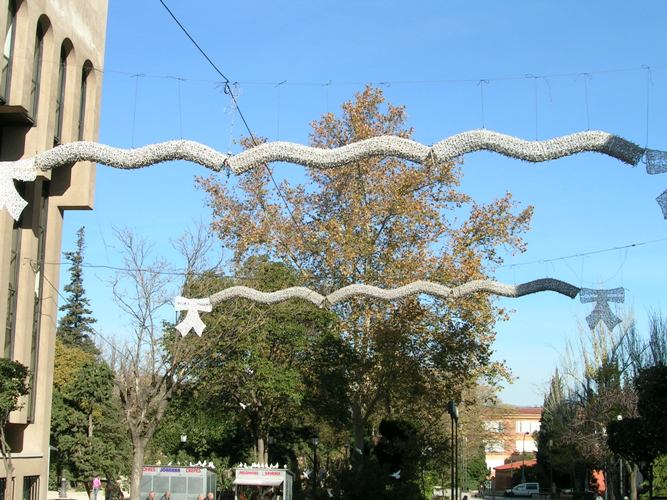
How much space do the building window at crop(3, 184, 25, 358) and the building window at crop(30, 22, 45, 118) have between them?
252cm

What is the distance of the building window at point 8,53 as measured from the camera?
24844 mm

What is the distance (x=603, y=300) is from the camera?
61.1ft

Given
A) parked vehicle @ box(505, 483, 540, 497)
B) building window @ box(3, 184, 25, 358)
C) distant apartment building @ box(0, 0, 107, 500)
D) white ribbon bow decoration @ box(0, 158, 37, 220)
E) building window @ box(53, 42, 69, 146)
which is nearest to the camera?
white ribbon bow decoration @ box(0, 158, 37, 220)

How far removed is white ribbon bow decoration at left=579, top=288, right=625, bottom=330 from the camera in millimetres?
18484

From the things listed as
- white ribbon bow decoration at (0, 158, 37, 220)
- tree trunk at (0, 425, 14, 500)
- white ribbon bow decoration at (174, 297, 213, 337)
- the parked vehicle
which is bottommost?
the parked vehicle

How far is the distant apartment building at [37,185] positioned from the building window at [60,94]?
0.11ft

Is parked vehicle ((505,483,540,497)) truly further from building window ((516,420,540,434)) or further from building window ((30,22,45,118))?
building window ((30,22,45,118))

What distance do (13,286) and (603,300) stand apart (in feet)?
57.5

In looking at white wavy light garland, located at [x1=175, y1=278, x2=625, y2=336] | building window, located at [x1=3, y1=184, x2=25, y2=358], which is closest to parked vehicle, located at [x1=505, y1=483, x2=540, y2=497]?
building window, located at [x1=3, y1=184, x2=25, y2=358]

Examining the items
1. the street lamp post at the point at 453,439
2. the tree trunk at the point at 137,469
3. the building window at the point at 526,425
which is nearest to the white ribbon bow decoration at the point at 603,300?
the street lamp post at the point at 453,439

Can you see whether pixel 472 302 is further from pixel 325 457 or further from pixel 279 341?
pixel 325 457

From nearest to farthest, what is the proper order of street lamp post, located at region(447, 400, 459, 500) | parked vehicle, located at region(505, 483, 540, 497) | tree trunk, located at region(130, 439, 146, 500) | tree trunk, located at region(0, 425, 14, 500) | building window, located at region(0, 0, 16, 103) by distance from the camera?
tree trunk, located at region(0, 425, 14, 500) < building window, located at region(0, 0, 16, 103) < street lamp post, located at region(447, 400, 459, 500) < tree trunk, located at region(130, 439, 146, 500) < parked vehicle, located at region(505, 483, 540, 497)

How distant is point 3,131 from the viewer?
1062 inches

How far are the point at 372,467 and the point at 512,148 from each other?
60.5 ft
